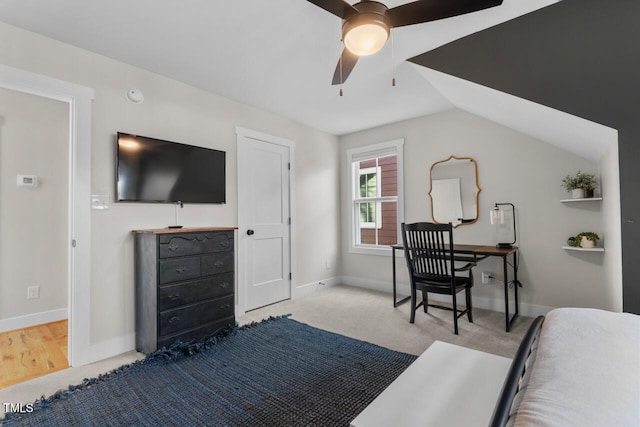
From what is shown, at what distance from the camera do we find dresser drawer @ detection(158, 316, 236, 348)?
8.06 feet

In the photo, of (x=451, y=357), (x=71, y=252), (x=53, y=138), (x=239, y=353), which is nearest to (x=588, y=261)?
(x=451, y=357)

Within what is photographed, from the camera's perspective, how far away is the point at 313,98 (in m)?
3.45

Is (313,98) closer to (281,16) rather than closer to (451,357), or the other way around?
(281,16)

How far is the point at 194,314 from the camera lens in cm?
264

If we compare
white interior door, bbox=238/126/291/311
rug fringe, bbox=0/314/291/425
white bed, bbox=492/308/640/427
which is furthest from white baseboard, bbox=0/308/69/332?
white bed, bbox=492/308/640/427

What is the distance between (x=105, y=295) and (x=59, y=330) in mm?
1234

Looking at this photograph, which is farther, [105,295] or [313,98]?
[313,98]

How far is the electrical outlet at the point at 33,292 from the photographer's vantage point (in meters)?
3.25

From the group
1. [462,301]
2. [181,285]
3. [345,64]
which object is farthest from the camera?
[462,301]

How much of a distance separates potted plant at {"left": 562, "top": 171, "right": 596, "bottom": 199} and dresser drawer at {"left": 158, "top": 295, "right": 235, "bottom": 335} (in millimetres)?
3445

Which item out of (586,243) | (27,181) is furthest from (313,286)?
(27,181)

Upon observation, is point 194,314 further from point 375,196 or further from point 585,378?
point 375,196

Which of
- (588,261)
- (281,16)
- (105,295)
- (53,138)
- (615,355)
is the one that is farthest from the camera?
(53,138)

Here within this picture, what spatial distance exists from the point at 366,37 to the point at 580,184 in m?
2.70
